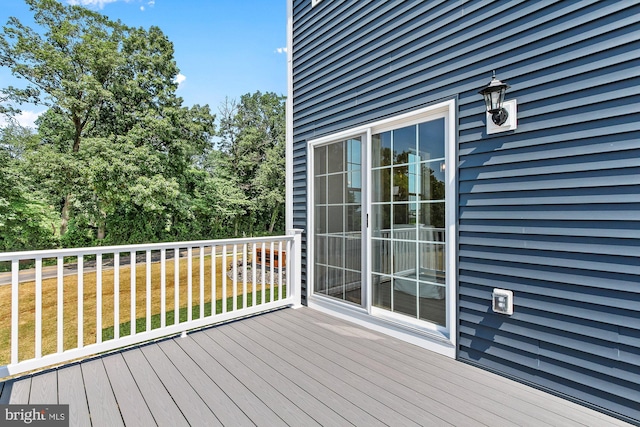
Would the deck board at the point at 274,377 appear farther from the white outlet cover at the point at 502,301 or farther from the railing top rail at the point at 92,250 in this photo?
the white outlet cover at the point at 502,301

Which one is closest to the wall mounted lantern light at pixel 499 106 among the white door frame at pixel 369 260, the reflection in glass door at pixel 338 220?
the white door frame at pixel 369 260

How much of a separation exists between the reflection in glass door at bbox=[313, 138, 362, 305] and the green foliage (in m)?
9.62

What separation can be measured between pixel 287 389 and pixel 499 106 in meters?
2.41

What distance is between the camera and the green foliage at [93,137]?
1055cm

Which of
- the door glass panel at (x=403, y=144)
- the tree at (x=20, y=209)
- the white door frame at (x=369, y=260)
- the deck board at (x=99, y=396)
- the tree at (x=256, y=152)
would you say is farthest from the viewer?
the tree at (x=256, y=152)

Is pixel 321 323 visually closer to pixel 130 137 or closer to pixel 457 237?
pixel 457 237

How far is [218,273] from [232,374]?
6858 millimetres

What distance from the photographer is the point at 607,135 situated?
1.70 meters

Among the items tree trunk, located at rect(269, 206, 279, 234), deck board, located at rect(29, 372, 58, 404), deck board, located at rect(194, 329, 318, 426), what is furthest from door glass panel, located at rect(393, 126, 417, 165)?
tree trunk, located at rect(269, 206, 279, 234)

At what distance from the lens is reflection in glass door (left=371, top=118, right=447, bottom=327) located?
8.29ft

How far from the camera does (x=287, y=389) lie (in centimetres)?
195

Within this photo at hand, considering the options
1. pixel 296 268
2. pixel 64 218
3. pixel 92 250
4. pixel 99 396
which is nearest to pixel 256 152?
pixel 64 218

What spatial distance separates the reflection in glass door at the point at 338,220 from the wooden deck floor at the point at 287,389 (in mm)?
791

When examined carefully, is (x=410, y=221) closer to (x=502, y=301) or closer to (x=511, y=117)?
(x=502, y=301)
